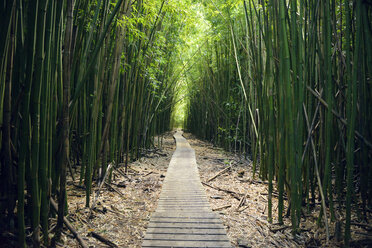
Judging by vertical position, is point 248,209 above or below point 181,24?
below

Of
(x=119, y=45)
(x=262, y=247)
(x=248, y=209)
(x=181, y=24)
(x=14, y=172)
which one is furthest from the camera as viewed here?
(x=181, y=24)

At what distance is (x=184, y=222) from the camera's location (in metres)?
1.55

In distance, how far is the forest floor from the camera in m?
1.38

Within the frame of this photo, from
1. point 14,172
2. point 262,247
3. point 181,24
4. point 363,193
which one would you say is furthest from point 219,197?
point 181,24

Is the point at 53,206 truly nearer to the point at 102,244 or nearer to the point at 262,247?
the point at 102,244

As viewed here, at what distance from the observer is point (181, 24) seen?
439cm

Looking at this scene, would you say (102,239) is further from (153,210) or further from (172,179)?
(172,179)

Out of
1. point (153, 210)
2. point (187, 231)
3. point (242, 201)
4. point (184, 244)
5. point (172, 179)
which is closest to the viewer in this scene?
point (184, 244)

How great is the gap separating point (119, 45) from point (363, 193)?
1965mm

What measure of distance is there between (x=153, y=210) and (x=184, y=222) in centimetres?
39

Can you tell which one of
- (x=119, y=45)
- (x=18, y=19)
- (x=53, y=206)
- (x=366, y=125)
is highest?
(x=119, y=45)

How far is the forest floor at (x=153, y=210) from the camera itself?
1.38 meters

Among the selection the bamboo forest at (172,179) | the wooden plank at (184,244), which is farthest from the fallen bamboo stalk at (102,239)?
the wooden plank at (184,244)

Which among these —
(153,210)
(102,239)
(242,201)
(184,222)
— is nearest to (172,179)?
(153,210)
